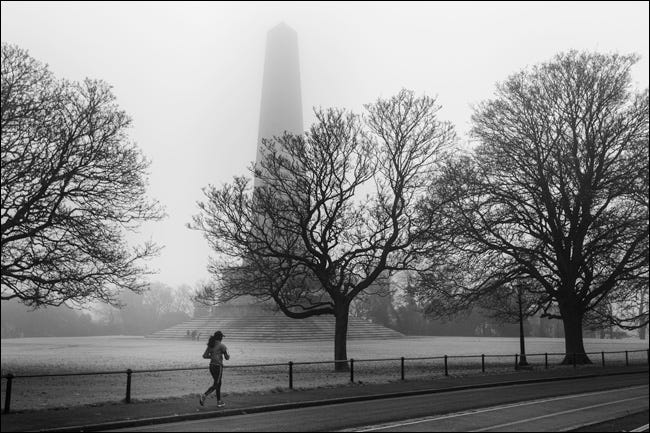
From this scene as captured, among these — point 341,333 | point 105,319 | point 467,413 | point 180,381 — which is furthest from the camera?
point 105,319

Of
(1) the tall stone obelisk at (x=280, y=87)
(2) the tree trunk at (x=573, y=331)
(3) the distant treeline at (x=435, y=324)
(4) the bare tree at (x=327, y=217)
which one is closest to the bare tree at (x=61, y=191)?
(4) the bare tree at (x=327, y=217)

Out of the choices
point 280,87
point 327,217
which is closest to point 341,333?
point 327,217

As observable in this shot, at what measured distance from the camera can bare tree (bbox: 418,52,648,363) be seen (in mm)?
26984

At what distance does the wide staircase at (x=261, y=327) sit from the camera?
54.2 m

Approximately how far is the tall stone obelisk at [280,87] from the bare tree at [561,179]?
35643mm

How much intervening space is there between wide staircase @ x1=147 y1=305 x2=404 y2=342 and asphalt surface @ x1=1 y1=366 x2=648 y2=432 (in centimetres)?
3473

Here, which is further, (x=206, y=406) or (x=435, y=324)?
(x=435, y=324)

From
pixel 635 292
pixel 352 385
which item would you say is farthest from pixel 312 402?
pixel 635 292

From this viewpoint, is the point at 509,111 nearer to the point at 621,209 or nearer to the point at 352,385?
the point at 621,209

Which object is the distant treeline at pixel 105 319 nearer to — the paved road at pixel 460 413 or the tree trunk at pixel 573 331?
the tree trunk at pixel 573 331

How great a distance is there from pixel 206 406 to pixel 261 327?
43129 millimetres

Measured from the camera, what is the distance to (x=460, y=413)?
39.1 feet

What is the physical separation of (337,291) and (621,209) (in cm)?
1611

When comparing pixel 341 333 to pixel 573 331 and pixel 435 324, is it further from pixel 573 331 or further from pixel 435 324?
pixel 435 324
